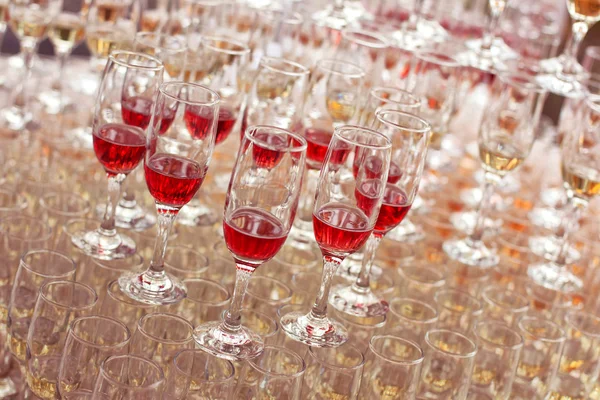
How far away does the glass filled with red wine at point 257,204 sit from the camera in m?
1.28

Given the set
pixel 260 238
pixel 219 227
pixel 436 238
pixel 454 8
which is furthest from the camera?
pixel 454 8

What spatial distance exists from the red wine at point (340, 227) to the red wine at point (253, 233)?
8cm

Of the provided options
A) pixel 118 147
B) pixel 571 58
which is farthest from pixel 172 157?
pixel 571 58

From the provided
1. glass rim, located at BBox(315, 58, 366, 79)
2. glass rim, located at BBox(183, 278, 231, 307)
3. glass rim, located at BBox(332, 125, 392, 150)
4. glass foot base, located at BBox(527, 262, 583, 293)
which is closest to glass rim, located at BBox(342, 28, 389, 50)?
glass rim, located at BBox(315, 58, 366, 79)

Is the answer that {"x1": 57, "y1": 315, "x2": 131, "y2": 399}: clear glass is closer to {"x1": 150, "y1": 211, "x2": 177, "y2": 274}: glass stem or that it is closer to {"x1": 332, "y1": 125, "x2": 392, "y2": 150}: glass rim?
{"x1": 150, "y1": 211, "x2": 177, "y2": 274}: glass stem

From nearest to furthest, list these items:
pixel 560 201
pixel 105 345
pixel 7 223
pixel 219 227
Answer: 1. pixel 105 345
2. pixel 7 223
3. pixel 219 227
4. pixel 560 201

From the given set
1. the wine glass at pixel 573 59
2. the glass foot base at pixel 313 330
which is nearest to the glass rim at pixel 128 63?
the glass foot base at pixel 313 330

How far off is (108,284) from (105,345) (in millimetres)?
217

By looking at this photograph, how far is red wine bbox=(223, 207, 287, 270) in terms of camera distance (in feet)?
4.25

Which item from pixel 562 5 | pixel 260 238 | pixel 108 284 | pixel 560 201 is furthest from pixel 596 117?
pixel 562 5

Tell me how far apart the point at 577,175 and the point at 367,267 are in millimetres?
581

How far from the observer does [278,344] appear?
141 cm

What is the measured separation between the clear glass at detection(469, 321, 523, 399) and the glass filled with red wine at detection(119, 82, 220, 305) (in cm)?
49

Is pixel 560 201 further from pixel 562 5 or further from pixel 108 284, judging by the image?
pixel 562 5
